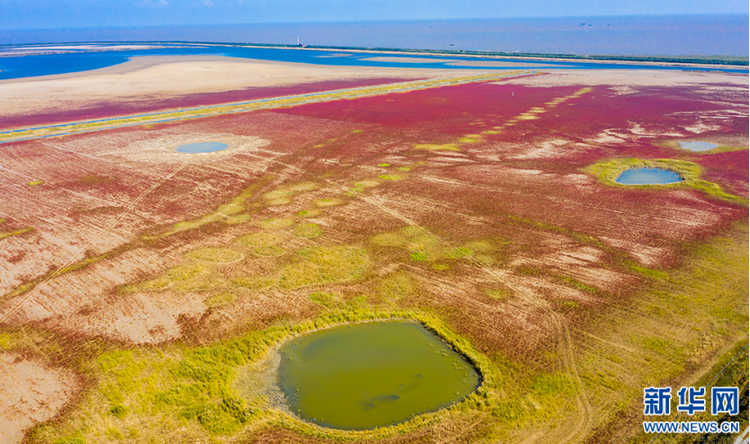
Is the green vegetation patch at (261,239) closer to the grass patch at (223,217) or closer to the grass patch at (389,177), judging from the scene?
the grass patch at (223,217)

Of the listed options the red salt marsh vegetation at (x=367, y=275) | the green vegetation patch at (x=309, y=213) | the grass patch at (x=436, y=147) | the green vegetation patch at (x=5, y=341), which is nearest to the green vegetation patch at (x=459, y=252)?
the red salt marsh vegetation at (x=367, y=275)

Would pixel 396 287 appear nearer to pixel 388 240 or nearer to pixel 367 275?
pixel 367 275

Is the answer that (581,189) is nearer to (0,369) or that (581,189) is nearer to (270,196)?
(270,196)

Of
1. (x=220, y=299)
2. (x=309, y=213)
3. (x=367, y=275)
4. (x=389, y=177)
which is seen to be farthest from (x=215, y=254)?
(x=389, y=177)

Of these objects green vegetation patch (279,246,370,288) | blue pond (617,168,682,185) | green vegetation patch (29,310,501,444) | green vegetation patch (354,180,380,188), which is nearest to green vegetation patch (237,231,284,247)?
green vegetation patch (279,246,370,288)

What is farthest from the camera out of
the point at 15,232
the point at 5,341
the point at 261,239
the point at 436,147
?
the point at 436,147

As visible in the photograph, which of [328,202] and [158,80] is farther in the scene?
[158,80]

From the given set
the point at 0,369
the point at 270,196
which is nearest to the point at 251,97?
the point at 270,196
